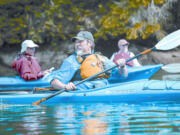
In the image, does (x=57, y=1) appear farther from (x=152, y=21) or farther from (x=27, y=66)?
(x=27, y=66)

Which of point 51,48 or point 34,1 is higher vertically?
point 34,1

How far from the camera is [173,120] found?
3.75 meters

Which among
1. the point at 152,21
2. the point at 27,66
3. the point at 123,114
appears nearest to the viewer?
the point at 123,114

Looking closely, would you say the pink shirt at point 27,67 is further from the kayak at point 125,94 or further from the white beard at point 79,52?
the white beard at point 79,52

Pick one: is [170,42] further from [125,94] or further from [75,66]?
[75,66]

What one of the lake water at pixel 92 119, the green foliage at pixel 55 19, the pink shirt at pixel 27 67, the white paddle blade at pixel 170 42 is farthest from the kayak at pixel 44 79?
the green foliage at pixel 55 19

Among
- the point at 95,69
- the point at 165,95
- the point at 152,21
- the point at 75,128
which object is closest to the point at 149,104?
the point at 165,95

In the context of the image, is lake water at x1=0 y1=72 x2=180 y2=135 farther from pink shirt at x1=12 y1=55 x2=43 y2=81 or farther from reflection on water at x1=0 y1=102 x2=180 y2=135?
pink shirt at x1=12 y1=55 x2=43 y2=81

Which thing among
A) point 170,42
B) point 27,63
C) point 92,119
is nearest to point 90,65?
point 170,42

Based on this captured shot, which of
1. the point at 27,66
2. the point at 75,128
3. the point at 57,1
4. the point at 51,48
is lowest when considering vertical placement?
the point at 75,128

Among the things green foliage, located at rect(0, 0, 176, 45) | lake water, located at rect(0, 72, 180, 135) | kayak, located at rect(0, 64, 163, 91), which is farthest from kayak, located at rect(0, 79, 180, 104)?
green foliage, located at rect(0, 0, 176, 45)

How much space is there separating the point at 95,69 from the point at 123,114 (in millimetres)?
1319

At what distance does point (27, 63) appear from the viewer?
6.89 metres

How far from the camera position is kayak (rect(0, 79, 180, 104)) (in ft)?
17.3
